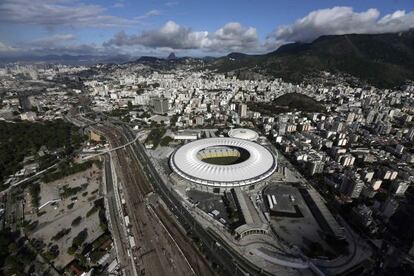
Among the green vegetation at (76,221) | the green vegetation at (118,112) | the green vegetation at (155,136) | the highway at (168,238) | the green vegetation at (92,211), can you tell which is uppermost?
the green vegetation at (118,112)

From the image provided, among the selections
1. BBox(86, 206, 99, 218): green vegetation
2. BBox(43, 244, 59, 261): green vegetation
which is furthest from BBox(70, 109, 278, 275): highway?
BBox(43, 244, 59, 261): green vegetation

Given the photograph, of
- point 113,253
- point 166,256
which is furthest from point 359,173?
point 113,253

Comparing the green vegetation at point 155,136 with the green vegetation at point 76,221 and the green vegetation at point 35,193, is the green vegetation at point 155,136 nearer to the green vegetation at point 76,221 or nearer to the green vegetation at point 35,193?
the green vegetation at point 35,193

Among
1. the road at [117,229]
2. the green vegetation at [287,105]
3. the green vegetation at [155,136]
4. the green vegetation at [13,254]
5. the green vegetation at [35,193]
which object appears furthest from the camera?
the green vegetation at [287,105]

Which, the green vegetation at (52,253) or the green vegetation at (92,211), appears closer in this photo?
the green vegetation at (52,253)

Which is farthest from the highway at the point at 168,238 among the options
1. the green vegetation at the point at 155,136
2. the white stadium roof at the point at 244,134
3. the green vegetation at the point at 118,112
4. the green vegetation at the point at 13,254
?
the green vegetation at the point at 118,112

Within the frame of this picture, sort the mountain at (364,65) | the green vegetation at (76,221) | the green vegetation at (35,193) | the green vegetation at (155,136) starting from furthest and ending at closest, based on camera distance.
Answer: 1. the mountain at (364,65)
2. the green vegetation at (155,136)
3. the green vegetation at (35,193)
4. the green vegetation at (76,221)

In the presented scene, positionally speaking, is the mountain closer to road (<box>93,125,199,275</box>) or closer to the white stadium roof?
the white stadium roof
